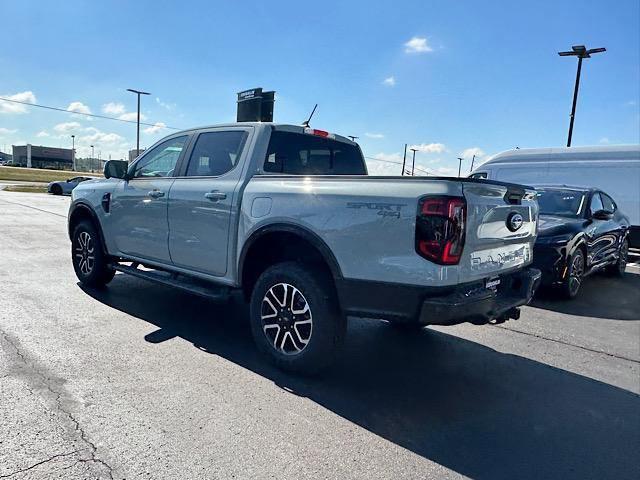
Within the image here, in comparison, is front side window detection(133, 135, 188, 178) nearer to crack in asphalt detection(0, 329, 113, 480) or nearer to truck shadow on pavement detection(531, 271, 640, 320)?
crack in asphalt detection(0, 329, 113, 480)

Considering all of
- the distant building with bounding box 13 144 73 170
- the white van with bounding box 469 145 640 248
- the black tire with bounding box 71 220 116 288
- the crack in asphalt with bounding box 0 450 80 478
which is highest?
the distant building with bounding box 13 144 73 170

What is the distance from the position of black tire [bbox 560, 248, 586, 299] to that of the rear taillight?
13.3 feet

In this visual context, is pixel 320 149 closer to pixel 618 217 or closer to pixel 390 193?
pixel 390 193

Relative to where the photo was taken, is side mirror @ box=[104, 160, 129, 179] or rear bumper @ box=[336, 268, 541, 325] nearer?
rear bumper @ box=[336, 268, 541, 325]

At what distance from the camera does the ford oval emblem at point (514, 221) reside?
3.39 m

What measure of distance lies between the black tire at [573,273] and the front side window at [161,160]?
510 cm

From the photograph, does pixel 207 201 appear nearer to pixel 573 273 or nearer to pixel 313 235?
pixel 313 235

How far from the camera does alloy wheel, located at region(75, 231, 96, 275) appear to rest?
5.68 meters

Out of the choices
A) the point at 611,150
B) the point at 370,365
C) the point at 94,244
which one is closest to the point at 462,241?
the point at 370,365

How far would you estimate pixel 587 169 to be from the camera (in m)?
10.6

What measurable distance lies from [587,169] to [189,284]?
9.97 m

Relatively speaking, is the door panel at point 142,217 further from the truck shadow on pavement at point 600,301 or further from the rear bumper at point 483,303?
the truck shadow on pavement at point 600,301

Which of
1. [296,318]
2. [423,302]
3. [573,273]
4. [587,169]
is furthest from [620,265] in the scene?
[296,318]

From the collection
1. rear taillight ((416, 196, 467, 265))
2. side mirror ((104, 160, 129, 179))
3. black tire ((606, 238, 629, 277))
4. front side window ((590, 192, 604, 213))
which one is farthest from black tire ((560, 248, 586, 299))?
side mirror ((104, 160, 129, 179))
